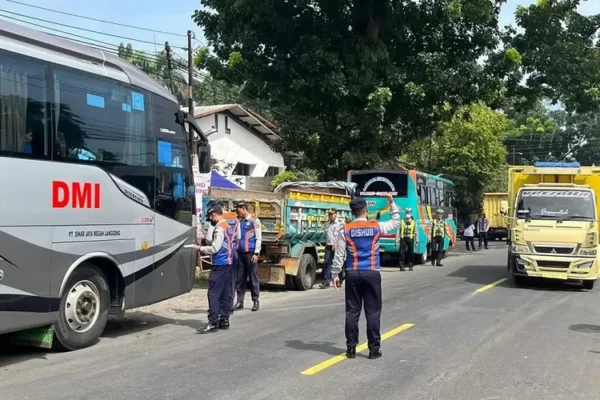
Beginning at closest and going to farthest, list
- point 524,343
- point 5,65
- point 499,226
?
point 5,65, point 524,343, point 499,226

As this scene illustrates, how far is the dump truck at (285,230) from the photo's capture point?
14094mm

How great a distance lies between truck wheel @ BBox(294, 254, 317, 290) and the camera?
14.6 m

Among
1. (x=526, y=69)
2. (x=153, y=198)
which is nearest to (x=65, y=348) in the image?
(x=153, y=198)

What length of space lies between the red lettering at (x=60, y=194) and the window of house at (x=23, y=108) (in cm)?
36

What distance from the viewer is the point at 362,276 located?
743 cm

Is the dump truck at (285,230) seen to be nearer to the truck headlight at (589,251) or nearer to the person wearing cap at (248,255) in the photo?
the person wearing cap at (248,255)

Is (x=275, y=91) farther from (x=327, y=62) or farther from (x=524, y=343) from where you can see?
(x=524, y=343)

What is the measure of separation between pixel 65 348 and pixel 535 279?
40.4ft

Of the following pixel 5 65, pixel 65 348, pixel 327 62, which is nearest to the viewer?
pixel 5 65

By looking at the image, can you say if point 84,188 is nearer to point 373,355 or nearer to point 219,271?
point 219,271

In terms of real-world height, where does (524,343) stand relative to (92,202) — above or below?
below

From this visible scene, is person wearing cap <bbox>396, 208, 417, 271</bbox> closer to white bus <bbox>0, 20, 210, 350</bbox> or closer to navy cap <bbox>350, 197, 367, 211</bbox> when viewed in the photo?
white bus <bbox>0, 20, 210, 350</bbox>

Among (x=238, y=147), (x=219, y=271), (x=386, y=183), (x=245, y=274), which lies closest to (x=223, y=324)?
(x=219, y=271)

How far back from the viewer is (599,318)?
424 inches
